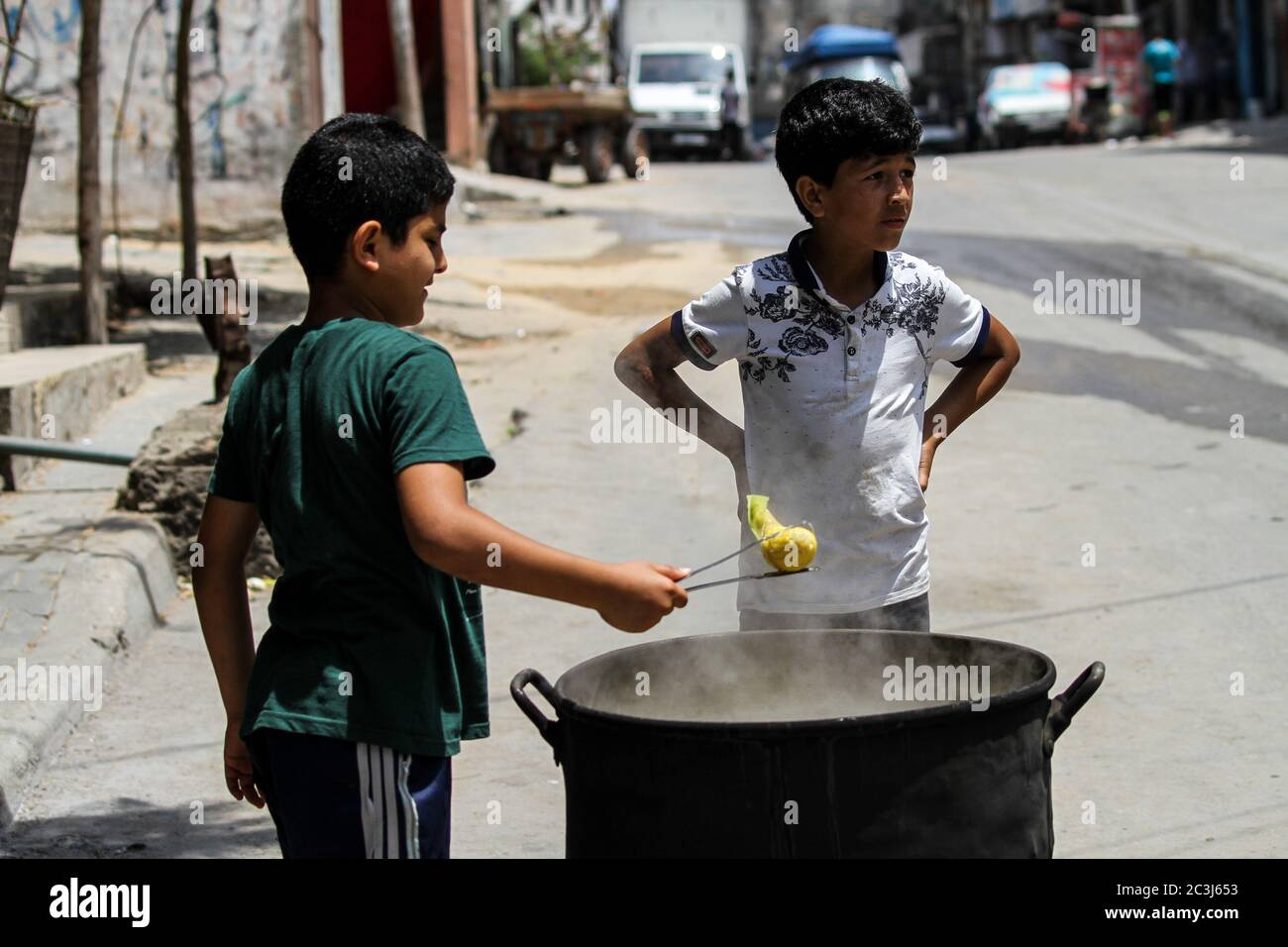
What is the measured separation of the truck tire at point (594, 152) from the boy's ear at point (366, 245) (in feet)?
70.1

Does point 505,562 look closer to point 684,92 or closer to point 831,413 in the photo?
point 831,413

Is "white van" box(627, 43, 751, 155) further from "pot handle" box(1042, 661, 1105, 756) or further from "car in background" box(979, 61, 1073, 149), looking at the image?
"pot handle" box(1042, 661, 1105, 756)

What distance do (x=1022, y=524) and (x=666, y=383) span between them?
4.02 m

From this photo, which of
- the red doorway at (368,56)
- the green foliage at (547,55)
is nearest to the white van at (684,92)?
the green foliage at (547,55)

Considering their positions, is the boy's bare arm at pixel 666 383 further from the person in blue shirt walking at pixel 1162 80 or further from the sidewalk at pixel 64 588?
the person in blue shirt walking at pixel 1162 80

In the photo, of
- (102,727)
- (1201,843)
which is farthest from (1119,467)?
(102,727)

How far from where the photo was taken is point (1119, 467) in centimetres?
759

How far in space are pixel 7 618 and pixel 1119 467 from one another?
4.81 metres

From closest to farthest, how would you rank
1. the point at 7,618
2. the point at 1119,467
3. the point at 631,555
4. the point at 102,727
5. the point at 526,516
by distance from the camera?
1. the point at 102,727
2. the point at 7,618
3. the point at 631,555
4. the point at 526,516
5. the point at 1119,467

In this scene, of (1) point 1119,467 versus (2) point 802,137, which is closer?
(2) point 802,137

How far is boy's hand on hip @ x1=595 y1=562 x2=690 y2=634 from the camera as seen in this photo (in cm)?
211

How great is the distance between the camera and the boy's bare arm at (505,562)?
2059mm

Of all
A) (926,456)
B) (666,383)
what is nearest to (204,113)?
(666,383)
